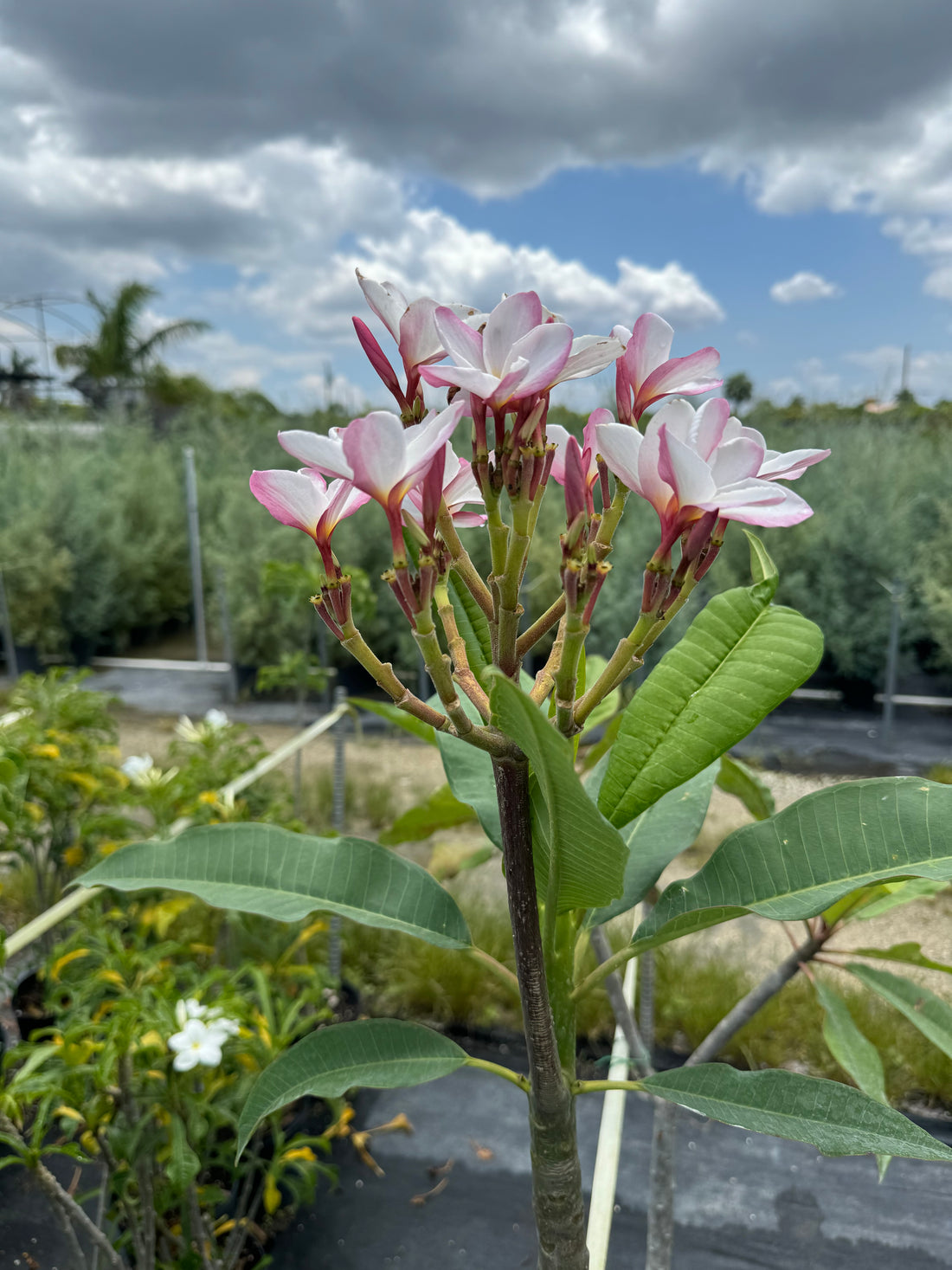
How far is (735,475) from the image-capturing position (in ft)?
1.13

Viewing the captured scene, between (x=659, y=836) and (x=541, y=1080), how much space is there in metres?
0.19

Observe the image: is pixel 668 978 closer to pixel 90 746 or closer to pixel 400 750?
pixel 90 746

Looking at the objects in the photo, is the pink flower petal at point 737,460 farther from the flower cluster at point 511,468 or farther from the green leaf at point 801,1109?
the green leaf at point 801,1109

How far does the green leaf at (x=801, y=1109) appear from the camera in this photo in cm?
40

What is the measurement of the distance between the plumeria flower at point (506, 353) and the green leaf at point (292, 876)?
0.32 metres

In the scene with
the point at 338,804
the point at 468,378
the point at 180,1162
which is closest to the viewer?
the point at 468,378

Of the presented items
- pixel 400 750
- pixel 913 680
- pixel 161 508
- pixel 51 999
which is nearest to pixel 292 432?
pixel 51 999

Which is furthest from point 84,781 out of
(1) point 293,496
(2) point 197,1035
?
(1) point 293,496

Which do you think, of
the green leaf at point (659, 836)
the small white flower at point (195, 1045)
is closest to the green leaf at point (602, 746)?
the green leaf at point (659, 836)

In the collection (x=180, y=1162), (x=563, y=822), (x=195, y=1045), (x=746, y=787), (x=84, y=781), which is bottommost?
(x=180, y=1162)

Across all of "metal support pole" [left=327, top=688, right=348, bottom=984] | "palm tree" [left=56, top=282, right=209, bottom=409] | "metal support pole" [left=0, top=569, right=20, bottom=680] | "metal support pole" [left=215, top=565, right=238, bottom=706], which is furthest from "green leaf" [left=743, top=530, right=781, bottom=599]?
"palm tree" [left=56, top=282, right=209, bottom=409]

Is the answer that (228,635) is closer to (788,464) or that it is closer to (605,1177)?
(605,1177)

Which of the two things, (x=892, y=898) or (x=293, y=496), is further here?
(x=892, y=898)

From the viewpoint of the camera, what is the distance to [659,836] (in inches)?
22.9
